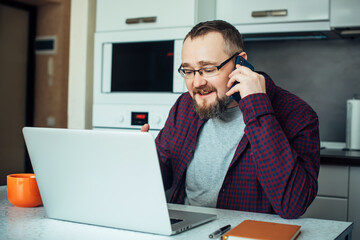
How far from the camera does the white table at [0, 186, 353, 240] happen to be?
93 centimetres

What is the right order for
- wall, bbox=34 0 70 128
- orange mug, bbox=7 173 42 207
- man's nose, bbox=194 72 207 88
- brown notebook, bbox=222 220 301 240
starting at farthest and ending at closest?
wall, bbox=34 0 70 128 < man's nose, bbox=194 72 207 88 < orange mug, bbox=7 173 42 207 < brown notebook, bbox=222 220 301 240

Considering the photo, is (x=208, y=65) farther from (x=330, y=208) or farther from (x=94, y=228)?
(x=330, y=208)

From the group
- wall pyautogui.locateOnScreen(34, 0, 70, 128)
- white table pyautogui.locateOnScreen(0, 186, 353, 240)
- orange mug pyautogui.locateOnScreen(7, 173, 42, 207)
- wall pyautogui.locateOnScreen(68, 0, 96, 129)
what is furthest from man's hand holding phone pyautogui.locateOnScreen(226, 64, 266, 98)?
wall pyautogui.locateOnScreen(34, 0, 70, 128)

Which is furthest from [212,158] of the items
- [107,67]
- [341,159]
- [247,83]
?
[107,67]

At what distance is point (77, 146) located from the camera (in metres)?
0.95

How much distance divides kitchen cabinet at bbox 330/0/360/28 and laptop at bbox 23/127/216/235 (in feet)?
5.59

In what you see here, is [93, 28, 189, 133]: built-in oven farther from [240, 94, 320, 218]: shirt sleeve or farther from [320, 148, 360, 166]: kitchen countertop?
[240, 94, 320, 218]: shirt sleeve

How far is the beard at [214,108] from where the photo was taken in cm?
150

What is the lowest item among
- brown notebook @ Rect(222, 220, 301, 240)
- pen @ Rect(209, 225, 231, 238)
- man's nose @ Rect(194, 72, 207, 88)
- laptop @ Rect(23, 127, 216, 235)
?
pen @ Rect(209, 225, 231, 238)

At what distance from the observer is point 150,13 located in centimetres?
261

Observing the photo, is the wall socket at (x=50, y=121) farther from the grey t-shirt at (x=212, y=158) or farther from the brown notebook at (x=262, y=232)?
the brown notebook at (x=262, y=232)

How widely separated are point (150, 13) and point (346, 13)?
1108 millimetres

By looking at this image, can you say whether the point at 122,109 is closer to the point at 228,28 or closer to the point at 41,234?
the point at 228,28

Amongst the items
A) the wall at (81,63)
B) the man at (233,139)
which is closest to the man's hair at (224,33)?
the man at (233,139)
